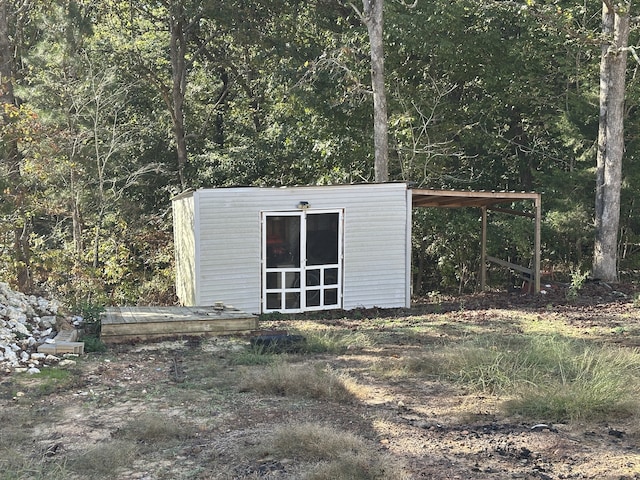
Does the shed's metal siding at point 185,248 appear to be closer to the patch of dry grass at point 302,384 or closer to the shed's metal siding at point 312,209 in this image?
the shed's metal siding at point 312,209

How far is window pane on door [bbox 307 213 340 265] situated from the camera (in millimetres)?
10942

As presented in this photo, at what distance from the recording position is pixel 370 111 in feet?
57.0

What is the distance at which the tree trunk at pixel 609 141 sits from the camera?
13.3m

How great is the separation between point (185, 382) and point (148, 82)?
14.9 meters

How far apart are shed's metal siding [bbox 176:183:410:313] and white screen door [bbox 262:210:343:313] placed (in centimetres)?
16

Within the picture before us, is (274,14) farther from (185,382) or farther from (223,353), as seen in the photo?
(185,382)

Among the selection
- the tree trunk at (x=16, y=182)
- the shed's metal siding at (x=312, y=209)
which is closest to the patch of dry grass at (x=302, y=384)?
the shed's metal siding at (x=312, y=209)

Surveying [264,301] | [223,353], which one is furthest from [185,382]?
[264,301]

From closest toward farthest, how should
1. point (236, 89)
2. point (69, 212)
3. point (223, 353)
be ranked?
point (223, 353) < point (69, 212) < point (236, 89)

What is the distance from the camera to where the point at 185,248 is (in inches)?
469

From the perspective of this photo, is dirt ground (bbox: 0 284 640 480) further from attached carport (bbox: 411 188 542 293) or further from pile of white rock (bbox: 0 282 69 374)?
attached carport (bbox: 411 188 542 293)

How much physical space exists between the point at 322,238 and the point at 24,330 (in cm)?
523

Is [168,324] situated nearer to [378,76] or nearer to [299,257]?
[299,257]

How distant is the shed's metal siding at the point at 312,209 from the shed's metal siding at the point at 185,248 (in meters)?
0.36
